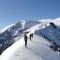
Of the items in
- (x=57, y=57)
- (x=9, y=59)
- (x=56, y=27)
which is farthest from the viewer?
(x=56, y=27)

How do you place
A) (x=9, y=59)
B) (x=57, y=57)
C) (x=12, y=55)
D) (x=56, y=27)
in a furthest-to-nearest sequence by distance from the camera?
(x=56, y=27) → (x=57, y=57) → (x=12, y=55) → (x=9, y=59)

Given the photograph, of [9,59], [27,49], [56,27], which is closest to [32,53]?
[27,49]

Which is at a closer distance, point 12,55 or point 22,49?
point 12,55

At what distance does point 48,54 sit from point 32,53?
4149 millimetres

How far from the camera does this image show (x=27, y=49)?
1745 inches

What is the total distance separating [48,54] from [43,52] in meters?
1.10

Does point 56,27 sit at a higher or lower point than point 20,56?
lower

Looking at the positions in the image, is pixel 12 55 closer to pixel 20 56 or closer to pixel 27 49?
pixel 20 56

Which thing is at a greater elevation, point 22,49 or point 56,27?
point 22,49

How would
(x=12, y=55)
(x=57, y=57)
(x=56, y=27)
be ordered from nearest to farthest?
1. (x=12, y=55)
2. (x=57, y=57)
3. (x=56, y=27)

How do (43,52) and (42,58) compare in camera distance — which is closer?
(42,58)

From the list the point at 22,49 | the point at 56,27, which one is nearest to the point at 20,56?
the point at 22,49

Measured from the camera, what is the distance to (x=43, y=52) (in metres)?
44.9

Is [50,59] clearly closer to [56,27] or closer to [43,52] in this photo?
[43,52]
